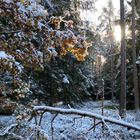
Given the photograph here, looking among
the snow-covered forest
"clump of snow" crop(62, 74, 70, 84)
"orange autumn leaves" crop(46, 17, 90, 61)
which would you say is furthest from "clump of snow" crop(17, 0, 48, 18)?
"clump of snow" crop(62, 74, 70, 84)

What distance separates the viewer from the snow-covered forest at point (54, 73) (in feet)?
14.1

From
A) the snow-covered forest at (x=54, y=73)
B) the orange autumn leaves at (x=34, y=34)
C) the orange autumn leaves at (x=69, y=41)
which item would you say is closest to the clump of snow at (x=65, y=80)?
the snow-covered forest at (x=54, y=73)

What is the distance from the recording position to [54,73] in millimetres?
19312

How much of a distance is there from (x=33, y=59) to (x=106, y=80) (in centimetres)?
4772

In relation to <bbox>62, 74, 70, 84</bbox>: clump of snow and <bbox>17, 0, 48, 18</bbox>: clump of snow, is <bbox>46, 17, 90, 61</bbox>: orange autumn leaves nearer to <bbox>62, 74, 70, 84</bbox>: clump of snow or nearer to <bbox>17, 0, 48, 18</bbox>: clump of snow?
<bbox>17, 0, 48, 18</bbox>: clump of snow

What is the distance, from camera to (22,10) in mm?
4715

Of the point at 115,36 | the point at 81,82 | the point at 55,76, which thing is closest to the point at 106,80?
the point at 115,36

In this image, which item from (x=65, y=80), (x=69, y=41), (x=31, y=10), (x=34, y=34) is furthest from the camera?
(x=65, y=80)

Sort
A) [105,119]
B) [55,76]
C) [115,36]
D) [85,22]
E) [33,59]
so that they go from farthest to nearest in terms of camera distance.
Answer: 1. [115,36]
2. [85,22]
3. [55,76]
4. [33,59]
5. [105,119]

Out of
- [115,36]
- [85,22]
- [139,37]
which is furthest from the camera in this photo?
[115,36]

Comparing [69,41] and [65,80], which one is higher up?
[65,80]

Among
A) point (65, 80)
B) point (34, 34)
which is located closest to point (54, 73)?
point (65, 80)

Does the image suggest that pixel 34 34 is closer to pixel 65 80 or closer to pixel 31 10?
pixel 31 10

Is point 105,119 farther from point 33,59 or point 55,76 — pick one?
point 55,76
